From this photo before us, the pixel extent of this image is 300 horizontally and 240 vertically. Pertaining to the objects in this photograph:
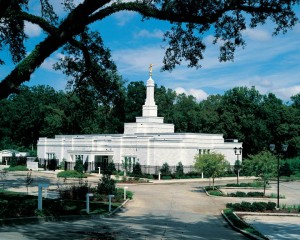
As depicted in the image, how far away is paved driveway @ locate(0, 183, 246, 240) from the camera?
14.6 meters

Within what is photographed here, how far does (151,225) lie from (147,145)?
33.9m

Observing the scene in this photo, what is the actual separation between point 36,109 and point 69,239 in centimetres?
7599

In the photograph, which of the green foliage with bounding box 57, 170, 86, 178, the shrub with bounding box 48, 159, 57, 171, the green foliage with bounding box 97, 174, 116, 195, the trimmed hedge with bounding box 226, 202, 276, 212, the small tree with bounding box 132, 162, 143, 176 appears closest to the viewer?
the trimmed hedge with bounding box 226, 202, 276, 212

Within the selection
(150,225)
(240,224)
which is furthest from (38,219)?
(240,224)

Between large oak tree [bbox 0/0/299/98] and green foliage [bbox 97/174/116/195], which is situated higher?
large oak tree [bbox 0/0/299/98]

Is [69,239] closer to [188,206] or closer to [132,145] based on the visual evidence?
[188,206]

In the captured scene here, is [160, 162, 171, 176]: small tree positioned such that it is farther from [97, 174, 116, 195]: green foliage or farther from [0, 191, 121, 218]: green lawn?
[0, 191, 121, 218]: green lawn

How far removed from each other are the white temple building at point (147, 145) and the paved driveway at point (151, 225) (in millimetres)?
20933

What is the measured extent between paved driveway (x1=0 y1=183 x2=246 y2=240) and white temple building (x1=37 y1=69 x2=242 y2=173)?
2093cm

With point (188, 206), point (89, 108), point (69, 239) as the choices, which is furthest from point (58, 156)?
point (69, 239)

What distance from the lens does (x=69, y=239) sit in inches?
525

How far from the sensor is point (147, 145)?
52.4 m

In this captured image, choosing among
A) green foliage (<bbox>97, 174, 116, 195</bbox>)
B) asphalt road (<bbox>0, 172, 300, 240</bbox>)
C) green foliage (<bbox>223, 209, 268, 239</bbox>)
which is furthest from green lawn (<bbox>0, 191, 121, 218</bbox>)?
green foliage (<bbox>223, 209, 268, 239</bbox>)

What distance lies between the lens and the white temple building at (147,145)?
5269 cm
